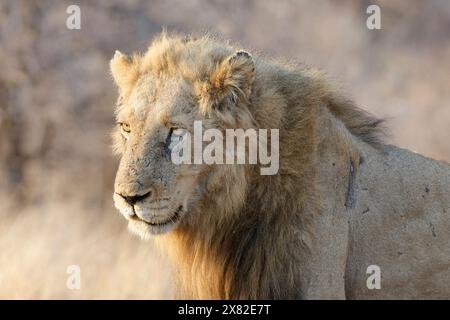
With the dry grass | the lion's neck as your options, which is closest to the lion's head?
the lion's neck

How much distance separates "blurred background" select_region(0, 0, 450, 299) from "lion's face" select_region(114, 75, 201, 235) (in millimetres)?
3753

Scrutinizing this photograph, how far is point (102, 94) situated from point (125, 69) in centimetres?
939

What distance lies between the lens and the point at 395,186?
6430mm

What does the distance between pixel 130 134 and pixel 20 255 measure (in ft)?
21.9

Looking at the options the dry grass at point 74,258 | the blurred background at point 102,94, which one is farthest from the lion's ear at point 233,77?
the dry grass at point 74,258

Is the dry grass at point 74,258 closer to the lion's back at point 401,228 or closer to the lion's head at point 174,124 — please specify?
the lion's back at point 401,228

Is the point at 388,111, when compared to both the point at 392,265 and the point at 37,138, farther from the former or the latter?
the point at 392,265

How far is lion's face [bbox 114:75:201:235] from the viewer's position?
5711 millimetres

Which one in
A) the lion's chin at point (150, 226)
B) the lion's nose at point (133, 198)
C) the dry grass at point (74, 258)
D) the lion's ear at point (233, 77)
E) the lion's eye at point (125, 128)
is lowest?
the dry grass at point (74, 258)

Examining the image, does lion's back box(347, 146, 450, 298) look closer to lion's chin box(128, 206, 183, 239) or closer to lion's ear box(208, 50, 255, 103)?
lion's ear box(208, 50, 255, 103)

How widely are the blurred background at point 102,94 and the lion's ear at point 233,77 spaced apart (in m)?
3.67

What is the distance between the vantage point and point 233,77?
5.97 m

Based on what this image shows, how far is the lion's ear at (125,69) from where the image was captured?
6.35 metres
